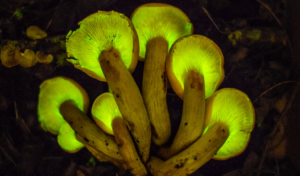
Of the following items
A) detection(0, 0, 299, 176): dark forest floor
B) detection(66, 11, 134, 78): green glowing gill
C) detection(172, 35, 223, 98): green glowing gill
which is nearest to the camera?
detection(66, 11, 134, 78): green glowing gill

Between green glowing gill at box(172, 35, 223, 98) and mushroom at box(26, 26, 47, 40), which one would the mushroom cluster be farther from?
mushroom at box(26, 26, 47, 40)

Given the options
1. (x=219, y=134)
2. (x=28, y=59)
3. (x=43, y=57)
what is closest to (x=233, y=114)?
(x=219, y=134)

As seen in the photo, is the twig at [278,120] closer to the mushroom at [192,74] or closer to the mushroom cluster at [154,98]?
the mushroom cluster at [154,98]

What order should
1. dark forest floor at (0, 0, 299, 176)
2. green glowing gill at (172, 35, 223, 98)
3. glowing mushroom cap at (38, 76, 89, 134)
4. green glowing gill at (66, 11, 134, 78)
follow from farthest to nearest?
dark forest floor at (0, 0, 299, 176)
glowing mushroom cap at (38, 76, 89, 134)
green glowing gill at (172, 35, 223, 98)
green glowing gill at (66, 11, 134, 78)

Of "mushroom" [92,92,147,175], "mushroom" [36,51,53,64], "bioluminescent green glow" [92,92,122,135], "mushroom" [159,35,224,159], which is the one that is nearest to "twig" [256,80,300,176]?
"mushroom" [159,35,224,159]

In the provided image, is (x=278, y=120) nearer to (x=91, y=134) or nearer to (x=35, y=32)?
(x=91, y=134)

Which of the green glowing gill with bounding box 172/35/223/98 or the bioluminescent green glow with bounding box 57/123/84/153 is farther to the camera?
the bioluminescent green glow with bounding box 57/123/84/153

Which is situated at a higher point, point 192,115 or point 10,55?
point 10,55

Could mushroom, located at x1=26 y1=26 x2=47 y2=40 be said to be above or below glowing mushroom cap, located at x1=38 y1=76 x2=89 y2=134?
above
